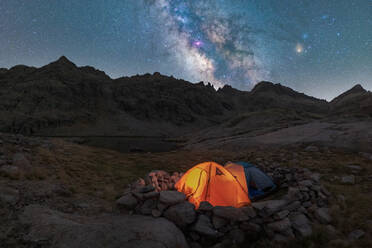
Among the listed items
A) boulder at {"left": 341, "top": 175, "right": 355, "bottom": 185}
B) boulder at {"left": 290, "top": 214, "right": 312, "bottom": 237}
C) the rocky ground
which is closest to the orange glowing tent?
the rocky ground

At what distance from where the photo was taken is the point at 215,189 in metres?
7.44

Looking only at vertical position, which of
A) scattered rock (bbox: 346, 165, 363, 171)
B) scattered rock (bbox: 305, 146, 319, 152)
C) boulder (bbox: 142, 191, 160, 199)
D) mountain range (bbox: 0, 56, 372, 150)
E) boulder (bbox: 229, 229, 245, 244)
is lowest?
boulder (bbox: 229, 229, 245, 244)

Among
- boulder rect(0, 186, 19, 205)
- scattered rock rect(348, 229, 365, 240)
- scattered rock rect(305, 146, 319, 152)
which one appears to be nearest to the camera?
scattered rock rect(348, 229, 365, 240)

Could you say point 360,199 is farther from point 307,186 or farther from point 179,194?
point 179,194

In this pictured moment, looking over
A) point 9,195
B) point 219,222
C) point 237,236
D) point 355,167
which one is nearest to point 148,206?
point 219,222

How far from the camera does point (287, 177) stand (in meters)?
9.38

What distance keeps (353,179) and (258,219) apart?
695cm

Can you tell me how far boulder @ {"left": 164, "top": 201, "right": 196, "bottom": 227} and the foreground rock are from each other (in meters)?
→ 0.36

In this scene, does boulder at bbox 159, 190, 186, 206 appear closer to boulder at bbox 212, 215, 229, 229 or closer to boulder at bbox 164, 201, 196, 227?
boulder at bbox 164, 201, 196, 227

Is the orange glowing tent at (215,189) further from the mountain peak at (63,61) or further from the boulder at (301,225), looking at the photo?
the mountain peak at (63,61)

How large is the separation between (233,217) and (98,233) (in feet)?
13.0

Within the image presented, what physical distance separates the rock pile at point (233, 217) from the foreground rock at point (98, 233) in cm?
65

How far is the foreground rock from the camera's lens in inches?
145

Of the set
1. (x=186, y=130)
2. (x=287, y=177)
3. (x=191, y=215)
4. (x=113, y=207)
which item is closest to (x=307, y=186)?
(x=287, y=177)
